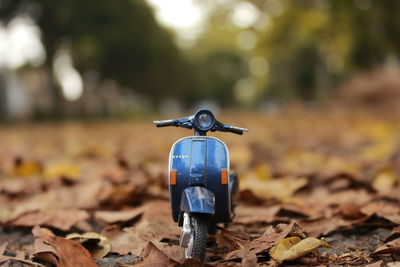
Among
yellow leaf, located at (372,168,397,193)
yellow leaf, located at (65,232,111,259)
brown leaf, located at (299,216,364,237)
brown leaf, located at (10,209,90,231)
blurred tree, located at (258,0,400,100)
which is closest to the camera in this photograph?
yellow leaf, located at (65,232,111,259)

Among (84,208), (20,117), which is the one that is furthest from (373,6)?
(20,117)

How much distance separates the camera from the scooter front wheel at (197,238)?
1.53 m

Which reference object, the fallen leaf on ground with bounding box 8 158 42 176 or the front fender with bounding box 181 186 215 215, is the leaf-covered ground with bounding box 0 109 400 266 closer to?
the fallen leaf on ground with bounding box 8 158 42 176

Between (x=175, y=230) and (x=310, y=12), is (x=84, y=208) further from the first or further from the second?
(x=310, y=12)

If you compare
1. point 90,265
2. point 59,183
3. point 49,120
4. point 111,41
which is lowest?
point 90,265

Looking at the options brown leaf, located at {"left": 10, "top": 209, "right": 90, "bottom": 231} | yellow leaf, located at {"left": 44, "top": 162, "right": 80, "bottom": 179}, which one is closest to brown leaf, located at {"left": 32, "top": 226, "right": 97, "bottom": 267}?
brown leaf, located at {"left": 10, "top": 209, "right": 90, "bottom": 231}

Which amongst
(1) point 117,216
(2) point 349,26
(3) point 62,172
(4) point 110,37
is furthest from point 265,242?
(4) point 110,37

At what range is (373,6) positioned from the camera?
44.7ft

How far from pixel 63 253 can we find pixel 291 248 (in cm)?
70

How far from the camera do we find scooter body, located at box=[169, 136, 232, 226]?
1710 mm

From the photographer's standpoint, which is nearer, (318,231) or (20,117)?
(318,231)

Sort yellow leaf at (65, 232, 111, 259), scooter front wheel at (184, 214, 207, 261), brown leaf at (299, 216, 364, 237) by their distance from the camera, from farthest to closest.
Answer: brown leaf at (299, 216, 364, 237) → yellow leaf at (65, 232, 111, 259) → scooter front wheel at (184, 214, 207, 261)

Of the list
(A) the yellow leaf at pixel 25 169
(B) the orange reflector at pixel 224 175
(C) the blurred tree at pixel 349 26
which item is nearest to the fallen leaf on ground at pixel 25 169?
(A) the yellow leaf at pixel 25 169

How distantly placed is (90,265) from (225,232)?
1.69 ft
